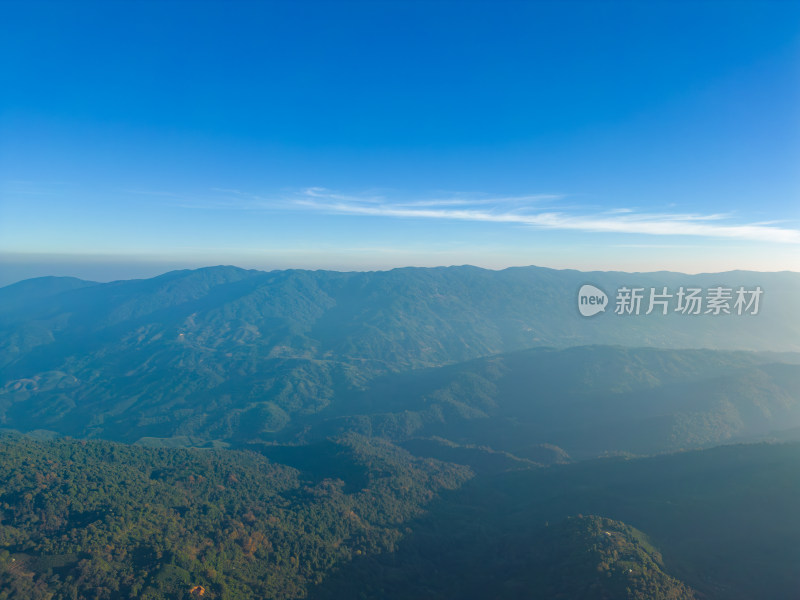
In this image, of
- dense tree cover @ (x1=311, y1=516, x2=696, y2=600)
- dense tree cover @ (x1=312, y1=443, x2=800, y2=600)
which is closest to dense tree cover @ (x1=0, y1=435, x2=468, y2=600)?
dense tree cover @ (x1=311, y1=516, x2=696, y2=600)

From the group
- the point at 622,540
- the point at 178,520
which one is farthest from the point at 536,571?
the point at 178,520

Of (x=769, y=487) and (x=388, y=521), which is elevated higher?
(x=769, y=487)

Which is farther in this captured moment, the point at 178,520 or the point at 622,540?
the point at 178,520

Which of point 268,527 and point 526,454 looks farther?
point 526,454

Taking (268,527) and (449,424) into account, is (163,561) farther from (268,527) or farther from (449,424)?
(449,424)

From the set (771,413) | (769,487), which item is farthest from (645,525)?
(771,413)

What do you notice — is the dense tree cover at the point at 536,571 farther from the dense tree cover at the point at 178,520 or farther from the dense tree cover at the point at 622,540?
the dense tree cover at the point at 178,520

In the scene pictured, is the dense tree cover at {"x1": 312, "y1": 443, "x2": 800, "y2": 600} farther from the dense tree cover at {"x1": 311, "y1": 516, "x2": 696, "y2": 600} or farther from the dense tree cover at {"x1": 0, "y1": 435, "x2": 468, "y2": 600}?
the dense tree cover at {"x1": 0, "y1": 435, "x2": 468, "y2": 600}

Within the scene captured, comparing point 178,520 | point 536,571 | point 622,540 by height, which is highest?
point 622,540

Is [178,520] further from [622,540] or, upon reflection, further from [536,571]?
[622,540]
